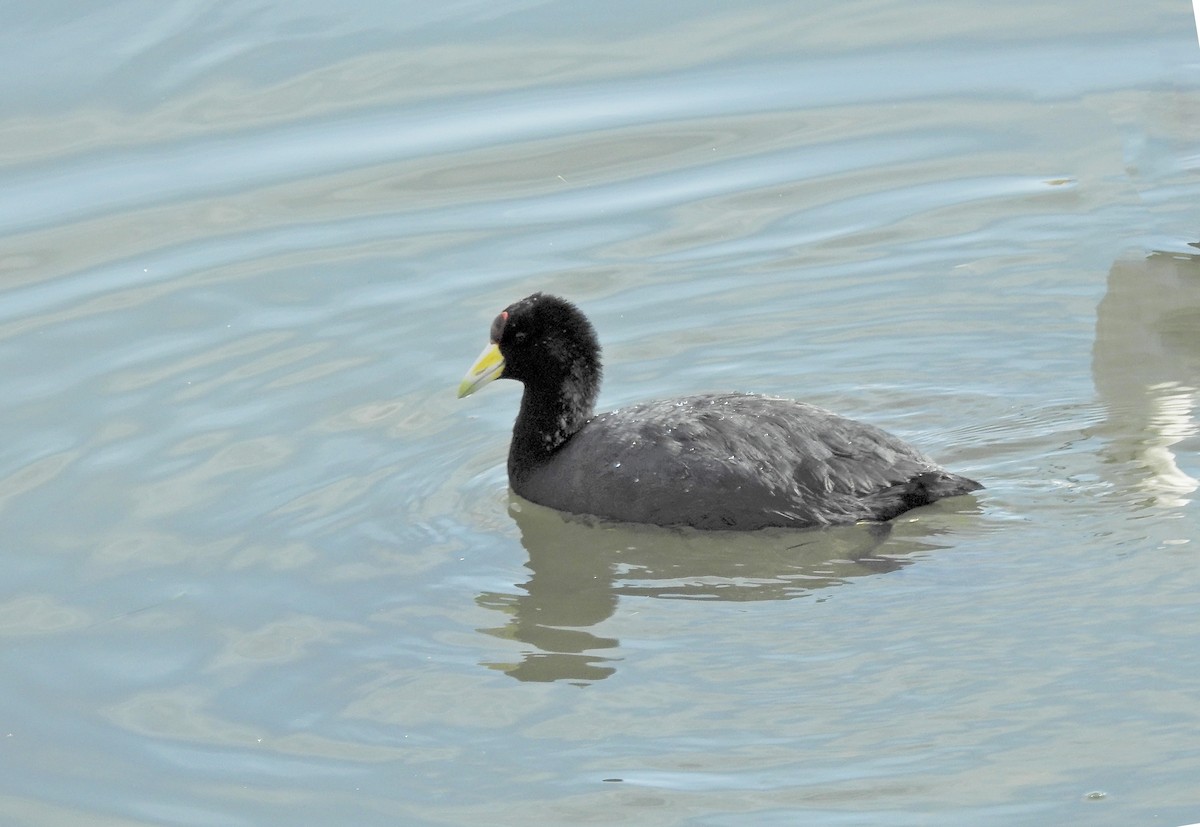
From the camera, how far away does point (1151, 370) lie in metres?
7.99

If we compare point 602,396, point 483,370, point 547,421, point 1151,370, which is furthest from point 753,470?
point 1151,370

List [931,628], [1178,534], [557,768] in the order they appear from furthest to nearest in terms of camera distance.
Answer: [1178,534] < [931,628] < [557,768]

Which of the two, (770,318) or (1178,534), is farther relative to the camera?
(770,318)

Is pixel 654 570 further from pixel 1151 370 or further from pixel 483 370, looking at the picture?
pixel 1151 370

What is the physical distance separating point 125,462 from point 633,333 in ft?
8.30

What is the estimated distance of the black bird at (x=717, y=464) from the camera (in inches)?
267

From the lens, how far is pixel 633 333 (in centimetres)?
879

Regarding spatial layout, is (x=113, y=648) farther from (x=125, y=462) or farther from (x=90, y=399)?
(x=90, y=399)

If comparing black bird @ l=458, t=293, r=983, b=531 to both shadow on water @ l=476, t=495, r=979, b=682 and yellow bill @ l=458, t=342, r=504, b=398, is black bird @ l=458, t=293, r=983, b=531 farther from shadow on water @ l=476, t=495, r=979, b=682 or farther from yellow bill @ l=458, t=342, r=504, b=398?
yellow bill @ l=458, t=342, r=504, b=398

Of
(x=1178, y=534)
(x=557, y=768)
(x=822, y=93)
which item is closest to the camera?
(x=557, y=768)

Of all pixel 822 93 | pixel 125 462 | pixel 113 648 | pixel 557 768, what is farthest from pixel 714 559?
pixel 822 93

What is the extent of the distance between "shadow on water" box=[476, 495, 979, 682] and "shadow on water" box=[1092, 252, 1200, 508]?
3.02ft

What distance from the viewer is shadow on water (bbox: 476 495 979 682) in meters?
6.24

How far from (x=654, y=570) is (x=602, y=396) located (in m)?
1.78
